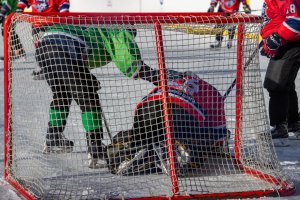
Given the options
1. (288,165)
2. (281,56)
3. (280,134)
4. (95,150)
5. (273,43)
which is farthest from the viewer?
(280,134)

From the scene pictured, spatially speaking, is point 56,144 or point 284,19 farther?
point 284,19

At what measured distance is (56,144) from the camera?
3.20 meters

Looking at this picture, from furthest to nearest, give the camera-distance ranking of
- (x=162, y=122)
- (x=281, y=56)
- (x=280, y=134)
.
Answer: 1. (x=280, y=134)
2. (x=281, y=56)
3. (x=162, y=122)

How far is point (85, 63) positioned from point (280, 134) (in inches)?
62.9

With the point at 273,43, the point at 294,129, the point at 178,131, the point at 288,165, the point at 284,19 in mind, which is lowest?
the point at 294,129

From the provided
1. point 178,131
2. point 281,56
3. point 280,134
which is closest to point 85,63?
point 178,131

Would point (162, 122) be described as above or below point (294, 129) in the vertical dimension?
above

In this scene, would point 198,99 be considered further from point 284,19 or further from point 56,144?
point 284,19

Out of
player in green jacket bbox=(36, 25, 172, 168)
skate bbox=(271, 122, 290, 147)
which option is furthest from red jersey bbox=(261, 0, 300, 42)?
player in green jacket bbox=(36, 25, 172, 168)

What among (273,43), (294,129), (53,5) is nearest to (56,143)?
(273,43)

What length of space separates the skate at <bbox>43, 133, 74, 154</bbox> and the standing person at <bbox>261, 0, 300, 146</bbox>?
55.5 inches

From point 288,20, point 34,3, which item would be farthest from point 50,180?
point 34,3

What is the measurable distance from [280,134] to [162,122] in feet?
4.54

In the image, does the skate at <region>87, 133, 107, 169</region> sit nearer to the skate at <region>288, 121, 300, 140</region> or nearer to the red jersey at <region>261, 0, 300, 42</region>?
the red jersey at <region>261, 0, 300, 42</region>
